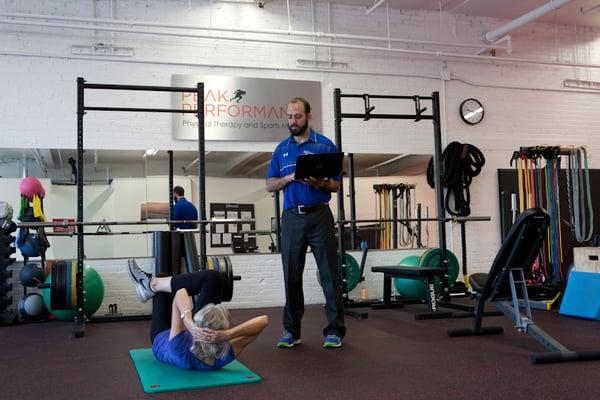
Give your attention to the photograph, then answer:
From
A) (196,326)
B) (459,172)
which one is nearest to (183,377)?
(196,326)

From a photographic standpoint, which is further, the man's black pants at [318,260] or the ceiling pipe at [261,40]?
the ceiling pipe at [261,40]

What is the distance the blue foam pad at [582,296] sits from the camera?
4742 mm

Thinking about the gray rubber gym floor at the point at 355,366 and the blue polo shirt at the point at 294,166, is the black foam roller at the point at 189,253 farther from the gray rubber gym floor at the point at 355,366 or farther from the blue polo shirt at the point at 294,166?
the blue polo shirt at the point at 294,166

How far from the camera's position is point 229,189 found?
21.2 ft

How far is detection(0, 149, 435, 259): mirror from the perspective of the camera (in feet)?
20.0

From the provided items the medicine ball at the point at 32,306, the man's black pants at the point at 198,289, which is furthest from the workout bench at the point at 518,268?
the medicine ball at the point at 32,306

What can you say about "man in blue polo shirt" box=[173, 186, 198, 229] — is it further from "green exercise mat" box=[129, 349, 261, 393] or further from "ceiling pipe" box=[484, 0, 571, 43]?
"ceiling pipe" box=[484, 0, 571, 43]

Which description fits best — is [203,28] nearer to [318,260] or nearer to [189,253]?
[189,253]

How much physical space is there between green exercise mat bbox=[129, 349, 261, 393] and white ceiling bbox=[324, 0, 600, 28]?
196 inches

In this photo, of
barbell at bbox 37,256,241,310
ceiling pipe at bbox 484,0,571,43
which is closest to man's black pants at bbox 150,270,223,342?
barbell at bbox 37,256,241,310

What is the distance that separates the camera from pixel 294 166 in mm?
3725

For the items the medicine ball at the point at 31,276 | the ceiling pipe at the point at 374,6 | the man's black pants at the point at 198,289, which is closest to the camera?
the man's black pants at the point at 198,289

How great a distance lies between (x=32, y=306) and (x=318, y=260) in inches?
118

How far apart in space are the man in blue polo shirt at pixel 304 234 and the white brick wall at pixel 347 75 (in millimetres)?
2761
